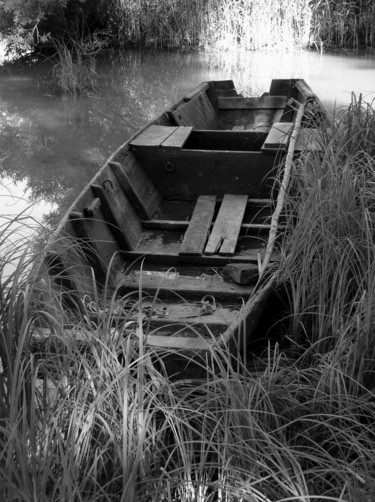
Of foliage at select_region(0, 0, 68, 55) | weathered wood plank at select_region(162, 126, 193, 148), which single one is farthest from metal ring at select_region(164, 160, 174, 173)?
foliage at select_region(0, 0, 68, 55)

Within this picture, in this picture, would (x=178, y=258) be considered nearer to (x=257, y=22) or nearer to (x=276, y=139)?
(x=276, y=139)

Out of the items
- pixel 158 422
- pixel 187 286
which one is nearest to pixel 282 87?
pixel 187 286

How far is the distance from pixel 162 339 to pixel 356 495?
3.62ft

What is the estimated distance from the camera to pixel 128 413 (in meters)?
2.28

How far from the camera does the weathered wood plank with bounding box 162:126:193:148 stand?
4.87m

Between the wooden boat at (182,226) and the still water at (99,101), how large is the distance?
80cm

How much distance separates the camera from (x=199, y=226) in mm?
4398

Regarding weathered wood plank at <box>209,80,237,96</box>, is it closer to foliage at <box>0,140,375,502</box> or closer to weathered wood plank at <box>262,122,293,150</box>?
weathered wood plank at <box>262,122,293,150</box>

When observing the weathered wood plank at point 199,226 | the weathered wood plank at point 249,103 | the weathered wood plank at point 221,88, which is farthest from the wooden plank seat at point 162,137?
the weathered wood plank at point 221,88

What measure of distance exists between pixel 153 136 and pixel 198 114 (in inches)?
60.1

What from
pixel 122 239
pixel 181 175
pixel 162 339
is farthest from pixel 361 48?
pixel 162 339

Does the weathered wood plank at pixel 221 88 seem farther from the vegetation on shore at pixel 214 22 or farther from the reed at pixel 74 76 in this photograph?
the vegetation on shore at pixel 214 22

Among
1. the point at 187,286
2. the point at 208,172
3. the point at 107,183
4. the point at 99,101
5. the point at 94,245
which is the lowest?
the point at 99,101

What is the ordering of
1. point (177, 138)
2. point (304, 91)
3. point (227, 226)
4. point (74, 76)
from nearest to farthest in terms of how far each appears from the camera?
point (227, 226), point (177, 138), point (304, 91), point (74, 76)
